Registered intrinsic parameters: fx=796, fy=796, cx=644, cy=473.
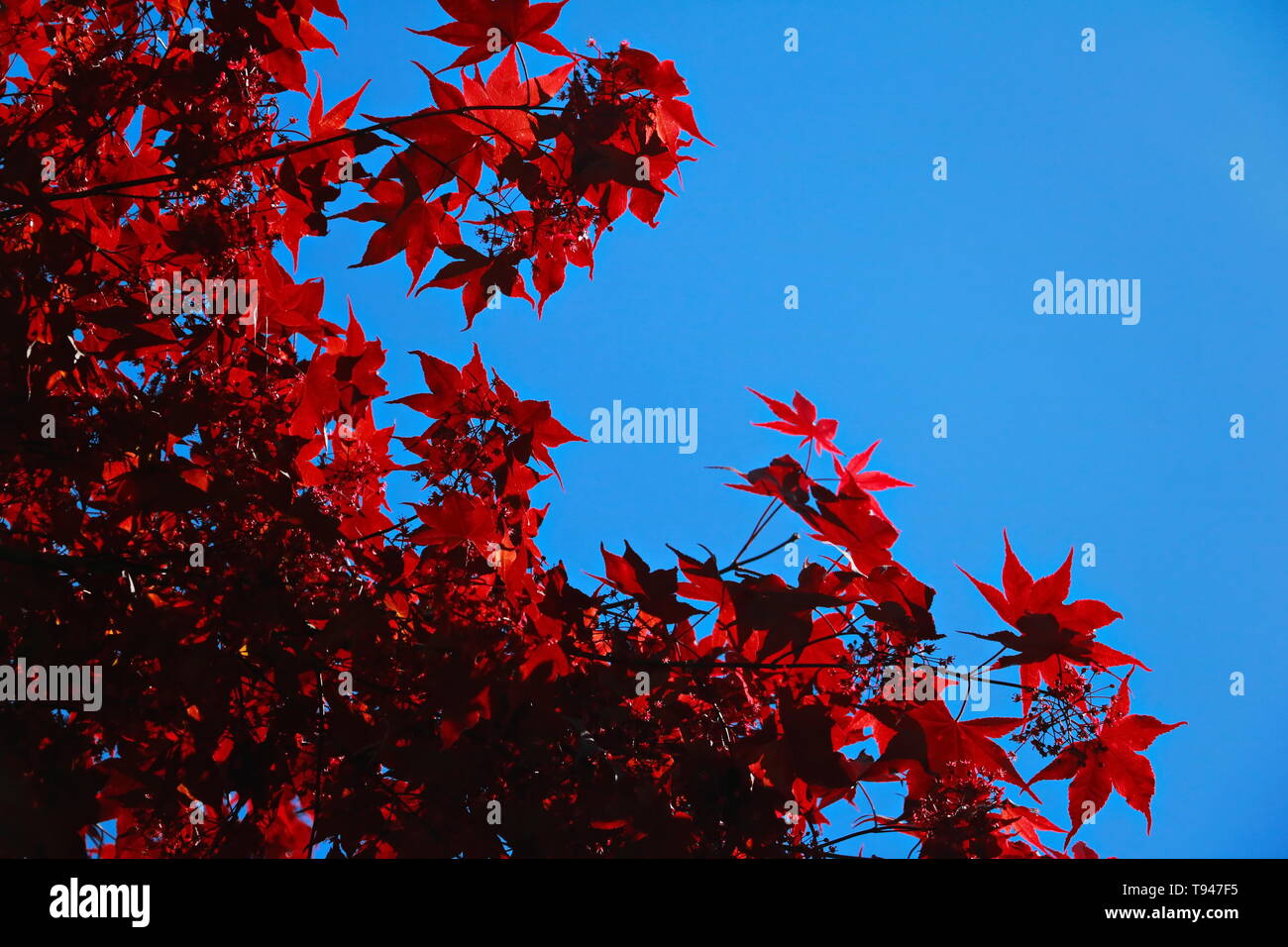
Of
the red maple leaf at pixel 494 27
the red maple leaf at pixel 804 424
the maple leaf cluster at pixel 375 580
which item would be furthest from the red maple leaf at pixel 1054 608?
the red maple leaf at pixel 494 27

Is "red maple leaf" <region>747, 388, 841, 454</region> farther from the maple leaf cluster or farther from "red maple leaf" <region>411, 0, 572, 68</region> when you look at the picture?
"red maple leaf" <region>411, 0, 572, 68</region>

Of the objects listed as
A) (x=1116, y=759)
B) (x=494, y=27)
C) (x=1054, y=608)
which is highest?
(x=494, y=27)

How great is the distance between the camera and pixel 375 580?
2.23 m

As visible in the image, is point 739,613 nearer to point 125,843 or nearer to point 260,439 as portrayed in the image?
point 260,439

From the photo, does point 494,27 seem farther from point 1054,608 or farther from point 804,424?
point 1054,608

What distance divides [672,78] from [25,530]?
2.19 m

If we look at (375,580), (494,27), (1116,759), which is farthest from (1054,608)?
(494,27)

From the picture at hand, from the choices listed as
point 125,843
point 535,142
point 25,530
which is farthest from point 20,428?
point 535,142

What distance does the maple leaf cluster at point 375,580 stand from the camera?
77.9 inches

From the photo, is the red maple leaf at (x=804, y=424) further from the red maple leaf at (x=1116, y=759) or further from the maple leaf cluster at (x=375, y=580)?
the red maple leaf at (x=1116, y=759)

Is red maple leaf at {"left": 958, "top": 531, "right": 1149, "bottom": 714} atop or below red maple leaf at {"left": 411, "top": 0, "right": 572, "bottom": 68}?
below

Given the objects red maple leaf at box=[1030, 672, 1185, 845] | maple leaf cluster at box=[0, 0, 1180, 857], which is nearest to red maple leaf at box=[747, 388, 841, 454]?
maple leaf cluster at box=[0, 0, 1180, 857]

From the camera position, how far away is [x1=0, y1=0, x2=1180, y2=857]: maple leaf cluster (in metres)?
1.98
